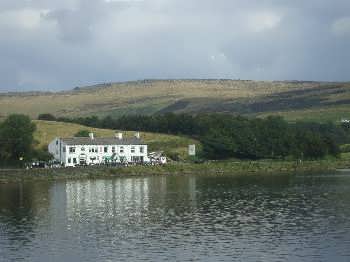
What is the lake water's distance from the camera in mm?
44719

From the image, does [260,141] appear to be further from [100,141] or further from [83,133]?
[83,133]

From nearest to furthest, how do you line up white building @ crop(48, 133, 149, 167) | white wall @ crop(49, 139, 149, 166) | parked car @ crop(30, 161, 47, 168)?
parked car @ crop(30, 161, 47, 168) → white wall @ crop(49, 139, 149, 166) → white building @ crop(48, 133, 149, 167)

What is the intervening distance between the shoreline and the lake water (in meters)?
16.1

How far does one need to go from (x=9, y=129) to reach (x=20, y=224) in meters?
72.0

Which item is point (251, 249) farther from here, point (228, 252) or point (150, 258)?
point (150, 258)

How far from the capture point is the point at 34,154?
130875 mm

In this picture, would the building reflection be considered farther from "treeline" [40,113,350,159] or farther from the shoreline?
"treeline" [40,113,350,159]

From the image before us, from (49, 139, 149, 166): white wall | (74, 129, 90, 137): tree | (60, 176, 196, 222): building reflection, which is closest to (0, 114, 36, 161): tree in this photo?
(49, 139, 149, 166): white wall

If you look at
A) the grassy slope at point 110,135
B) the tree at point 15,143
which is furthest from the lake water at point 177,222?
the grassy slope at point 110,135

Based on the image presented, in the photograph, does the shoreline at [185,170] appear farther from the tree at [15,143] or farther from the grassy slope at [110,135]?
the grassy slope at [110,135]

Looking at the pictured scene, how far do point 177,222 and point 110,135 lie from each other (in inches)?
4094

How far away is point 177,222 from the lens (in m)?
57.7

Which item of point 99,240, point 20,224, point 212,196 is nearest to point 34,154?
point 212,196

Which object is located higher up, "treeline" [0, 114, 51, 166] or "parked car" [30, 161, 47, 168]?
"treeline" [0, 114, 51, 166]
